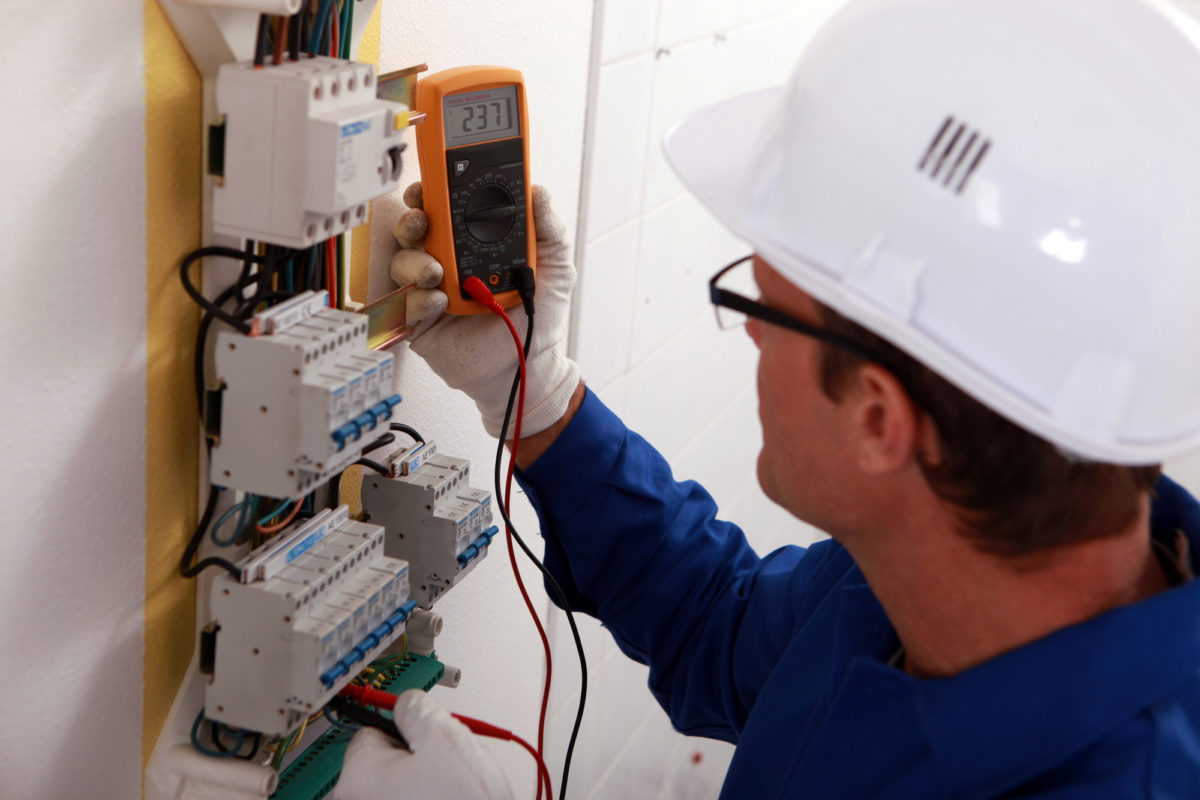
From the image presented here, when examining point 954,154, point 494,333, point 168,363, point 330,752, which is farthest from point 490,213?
point 330,752

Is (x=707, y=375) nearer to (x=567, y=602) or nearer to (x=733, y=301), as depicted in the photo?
(x=567, y=602)

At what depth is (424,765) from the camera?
3.13 feet

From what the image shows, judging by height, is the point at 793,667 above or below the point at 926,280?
below

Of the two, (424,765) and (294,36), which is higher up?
(294,36)

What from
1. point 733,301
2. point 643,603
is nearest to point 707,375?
point 643,603

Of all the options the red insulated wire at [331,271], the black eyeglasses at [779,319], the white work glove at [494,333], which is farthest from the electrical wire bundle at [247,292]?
the black eyeglasses at [779,319]

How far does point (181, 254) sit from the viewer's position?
0.84 meters

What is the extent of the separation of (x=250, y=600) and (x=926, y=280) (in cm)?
60

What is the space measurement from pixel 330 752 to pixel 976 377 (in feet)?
2.39

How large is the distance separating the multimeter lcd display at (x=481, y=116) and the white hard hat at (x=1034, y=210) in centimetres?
36

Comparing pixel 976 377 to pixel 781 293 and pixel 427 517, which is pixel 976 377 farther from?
pixel 427 517

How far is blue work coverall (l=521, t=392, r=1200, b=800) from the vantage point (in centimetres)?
87

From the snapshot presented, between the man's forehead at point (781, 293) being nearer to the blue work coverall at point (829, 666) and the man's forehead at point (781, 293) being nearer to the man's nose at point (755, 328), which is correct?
the man's nose at point (755, 328)

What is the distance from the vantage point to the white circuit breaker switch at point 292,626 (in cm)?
85
